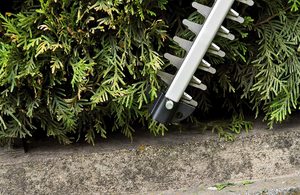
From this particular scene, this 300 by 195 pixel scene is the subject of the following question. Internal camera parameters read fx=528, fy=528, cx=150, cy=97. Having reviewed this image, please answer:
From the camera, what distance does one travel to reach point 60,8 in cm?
246

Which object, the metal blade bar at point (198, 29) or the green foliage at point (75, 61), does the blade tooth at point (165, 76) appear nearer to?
the green foliage at point (75, 61)

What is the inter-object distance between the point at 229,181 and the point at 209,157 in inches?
6.7

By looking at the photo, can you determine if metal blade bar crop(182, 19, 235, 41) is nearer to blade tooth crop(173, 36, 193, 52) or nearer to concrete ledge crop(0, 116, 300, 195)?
blade tooth crop(173, 36, 193, 52)

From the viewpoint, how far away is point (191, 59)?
2.29 meters

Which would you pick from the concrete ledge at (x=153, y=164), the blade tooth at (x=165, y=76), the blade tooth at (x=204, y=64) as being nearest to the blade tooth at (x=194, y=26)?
the blade tooth at (x=204, y=64)

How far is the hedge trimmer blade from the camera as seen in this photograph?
2.27 meters

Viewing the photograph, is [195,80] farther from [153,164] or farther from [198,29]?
[153,164]

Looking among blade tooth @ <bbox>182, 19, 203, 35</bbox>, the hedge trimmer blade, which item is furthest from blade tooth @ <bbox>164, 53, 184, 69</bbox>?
blade tooth @ <bbox>182, 19, 203, 35</bbox>

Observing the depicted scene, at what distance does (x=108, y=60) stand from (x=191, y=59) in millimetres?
401

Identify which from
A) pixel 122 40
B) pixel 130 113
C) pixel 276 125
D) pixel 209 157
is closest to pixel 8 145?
pixel 130 113

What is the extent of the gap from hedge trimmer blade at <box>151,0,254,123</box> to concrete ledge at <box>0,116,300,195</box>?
0.31 m

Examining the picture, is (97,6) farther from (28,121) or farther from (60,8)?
(28,121)

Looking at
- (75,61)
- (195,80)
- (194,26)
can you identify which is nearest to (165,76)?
(195,80)

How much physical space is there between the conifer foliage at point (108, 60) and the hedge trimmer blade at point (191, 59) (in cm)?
10
